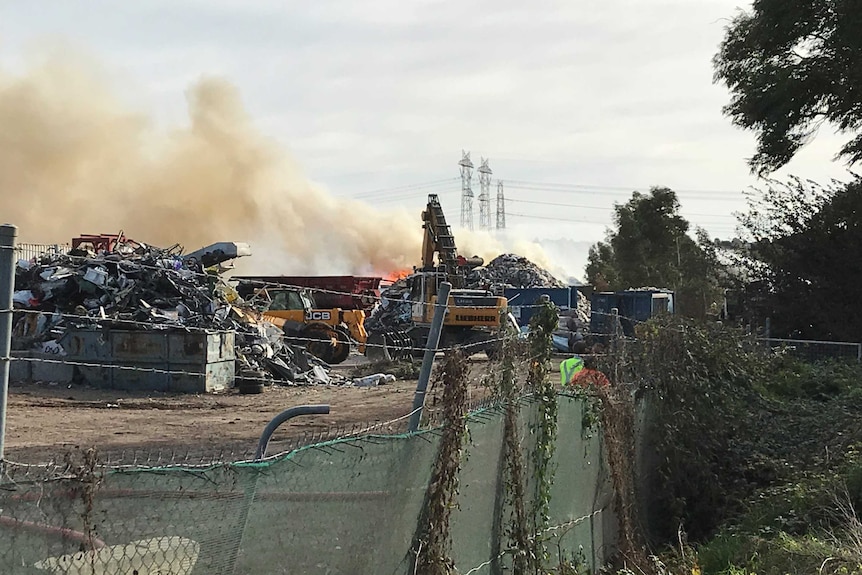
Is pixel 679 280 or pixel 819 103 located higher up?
pixel 819 103

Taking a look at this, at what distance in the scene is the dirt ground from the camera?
13.9m

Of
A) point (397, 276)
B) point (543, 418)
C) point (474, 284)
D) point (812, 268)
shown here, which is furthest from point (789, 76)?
point (397, 276)

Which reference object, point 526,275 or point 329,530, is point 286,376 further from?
point 526,275

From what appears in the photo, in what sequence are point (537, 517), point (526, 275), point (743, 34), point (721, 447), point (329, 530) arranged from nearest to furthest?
point (329, 530)
point (537, 517)
point (721, 447)
point (743, 34)
point (526, 275)

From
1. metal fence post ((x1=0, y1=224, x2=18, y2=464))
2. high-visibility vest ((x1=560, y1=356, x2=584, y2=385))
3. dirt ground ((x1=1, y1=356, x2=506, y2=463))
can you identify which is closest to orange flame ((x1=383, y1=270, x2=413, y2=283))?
dirt ground ((x1=1, y1=356, x2=506, y2=463))

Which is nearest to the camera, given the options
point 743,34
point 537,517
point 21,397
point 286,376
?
point 537,517

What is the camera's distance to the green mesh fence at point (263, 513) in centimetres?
300

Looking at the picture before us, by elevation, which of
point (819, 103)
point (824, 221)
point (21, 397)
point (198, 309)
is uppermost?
point (819, 103)

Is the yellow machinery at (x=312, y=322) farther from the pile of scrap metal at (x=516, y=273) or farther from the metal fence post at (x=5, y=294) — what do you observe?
the metal fence post at (x=5, y=294)

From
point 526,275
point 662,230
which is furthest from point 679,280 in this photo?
point 526,275

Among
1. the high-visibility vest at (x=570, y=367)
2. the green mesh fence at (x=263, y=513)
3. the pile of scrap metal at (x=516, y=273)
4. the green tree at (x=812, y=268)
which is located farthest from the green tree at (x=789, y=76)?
the pile of scrap metal at (x=516, y=273)

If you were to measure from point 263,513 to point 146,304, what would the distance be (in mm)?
20259

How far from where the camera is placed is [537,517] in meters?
6.91

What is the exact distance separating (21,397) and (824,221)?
744 inches
